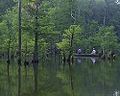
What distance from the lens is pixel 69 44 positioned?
123 feet

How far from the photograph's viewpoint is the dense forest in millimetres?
33219

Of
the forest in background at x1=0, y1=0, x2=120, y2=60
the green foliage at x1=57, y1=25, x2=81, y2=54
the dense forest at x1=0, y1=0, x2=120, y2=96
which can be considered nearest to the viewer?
the dense forest at x1=0, y1=0, x2=120, y2=96

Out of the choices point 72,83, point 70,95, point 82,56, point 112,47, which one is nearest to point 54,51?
point 82,56

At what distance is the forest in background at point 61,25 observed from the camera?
3347 cm

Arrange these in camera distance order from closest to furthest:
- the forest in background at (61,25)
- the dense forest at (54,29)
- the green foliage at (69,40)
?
the dense forest at (54,29), the forest in background at (61,25), the green foliage at (69,40)

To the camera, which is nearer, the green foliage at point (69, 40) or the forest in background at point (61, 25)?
the forest in background at point (61, 25)

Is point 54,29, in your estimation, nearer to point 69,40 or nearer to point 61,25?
point 61,25

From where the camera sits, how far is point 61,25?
169ft

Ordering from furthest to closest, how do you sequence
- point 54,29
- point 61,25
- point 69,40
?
point 61,25, point 54,29, point 69,40

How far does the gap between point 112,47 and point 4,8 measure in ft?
61.6

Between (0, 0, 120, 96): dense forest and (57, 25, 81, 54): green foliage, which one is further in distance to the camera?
(57, 25, 81, 54): green foliage

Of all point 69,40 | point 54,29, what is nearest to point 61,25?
point 54,29

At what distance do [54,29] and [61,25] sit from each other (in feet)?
21.1

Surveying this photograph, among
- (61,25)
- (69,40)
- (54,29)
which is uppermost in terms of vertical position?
(61,25)
